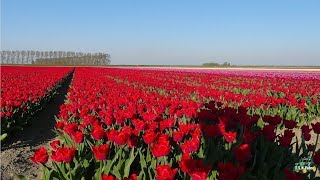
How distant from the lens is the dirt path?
5.50 metres

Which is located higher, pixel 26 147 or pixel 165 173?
pixel 165 173

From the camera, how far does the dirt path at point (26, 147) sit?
5496mm

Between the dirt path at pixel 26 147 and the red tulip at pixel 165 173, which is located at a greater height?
the red tulip at pixel 165 173

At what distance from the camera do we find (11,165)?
5785 millimetres

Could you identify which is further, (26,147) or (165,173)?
(26,147)

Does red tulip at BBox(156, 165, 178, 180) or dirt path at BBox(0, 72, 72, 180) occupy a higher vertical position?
red tulip at BBox(156, 165, 178, 180)

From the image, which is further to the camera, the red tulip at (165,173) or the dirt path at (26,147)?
the dirt path at (26,147)

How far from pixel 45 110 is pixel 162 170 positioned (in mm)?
10162

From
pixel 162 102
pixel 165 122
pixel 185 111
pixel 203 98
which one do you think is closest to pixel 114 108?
pixel 162 102

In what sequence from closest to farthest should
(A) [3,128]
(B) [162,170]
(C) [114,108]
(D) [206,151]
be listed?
(B) [162,170]
(D) [206,151]
(C) [114,108]
(A) [3,128]

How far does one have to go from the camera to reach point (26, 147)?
712 centimetres

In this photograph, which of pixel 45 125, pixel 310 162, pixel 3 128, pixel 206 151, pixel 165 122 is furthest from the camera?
pixel 45 125

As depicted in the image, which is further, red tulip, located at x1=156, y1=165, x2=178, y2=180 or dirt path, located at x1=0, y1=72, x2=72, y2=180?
dirt path, located at x1=0, y1=72, x2=72, y2=180

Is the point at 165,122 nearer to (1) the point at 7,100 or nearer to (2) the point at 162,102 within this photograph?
(2) the point at 162,102
